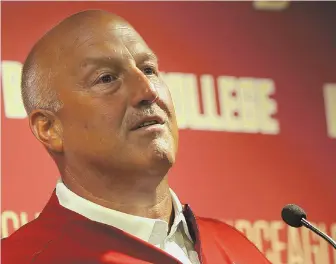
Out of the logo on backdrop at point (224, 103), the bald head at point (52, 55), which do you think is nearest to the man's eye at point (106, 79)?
the bald head at point (52, 55)

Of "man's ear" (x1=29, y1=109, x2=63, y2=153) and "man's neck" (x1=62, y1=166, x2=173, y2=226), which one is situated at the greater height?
"man's ear" (x1=29, y1=109, x2=63, y2=153)

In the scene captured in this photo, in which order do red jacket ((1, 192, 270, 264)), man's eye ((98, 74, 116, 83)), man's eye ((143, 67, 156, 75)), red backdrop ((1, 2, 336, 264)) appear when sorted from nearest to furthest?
1. red jacket ((1, 192, 270, 264))
2. man's eye ((98, 74, 116, 83))
3. man's eye ((143, 67, 156, 75))
4. red backdrop ((1, 2, 336, 264))

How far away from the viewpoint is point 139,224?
191 centimetres

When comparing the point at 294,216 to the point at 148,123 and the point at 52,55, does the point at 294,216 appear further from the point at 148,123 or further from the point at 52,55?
the point at 52,55

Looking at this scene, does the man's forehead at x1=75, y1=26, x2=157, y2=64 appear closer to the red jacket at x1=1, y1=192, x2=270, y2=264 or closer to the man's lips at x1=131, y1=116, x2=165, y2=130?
the man's lips at x1=131, y1=116, x2=165, y2=130

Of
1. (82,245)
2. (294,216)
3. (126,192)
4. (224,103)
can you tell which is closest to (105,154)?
(126,192)

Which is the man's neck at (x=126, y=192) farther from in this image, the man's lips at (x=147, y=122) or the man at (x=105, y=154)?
the man's lips at (x=147, y=122)

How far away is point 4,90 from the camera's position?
105 inches

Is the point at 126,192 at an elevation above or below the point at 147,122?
below

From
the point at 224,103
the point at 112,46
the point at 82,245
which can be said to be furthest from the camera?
the point at 224,103

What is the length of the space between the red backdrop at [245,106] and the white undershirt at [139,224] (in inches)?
29.5

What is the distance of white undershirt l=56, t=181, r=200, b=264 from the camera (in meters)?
1.91

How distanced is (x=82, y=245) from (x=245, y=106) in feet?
4.24

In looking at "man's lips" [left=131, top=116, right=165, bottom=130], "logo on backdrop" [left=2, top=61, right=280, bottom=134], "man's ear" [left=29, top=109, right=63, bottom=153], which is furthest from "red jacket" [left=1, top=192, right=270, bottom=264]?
"logo on backdrop" [left=2, top=61, right=280, bottom=134]
